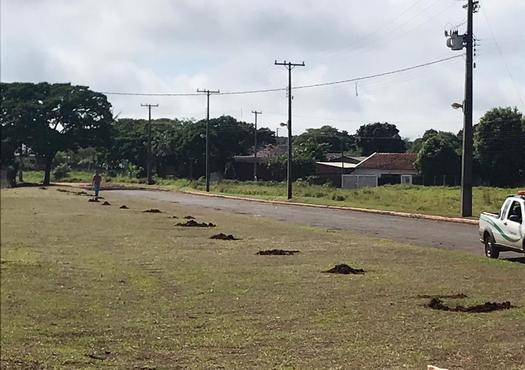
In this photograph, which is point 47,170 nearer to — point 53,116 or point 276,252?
point 53,116

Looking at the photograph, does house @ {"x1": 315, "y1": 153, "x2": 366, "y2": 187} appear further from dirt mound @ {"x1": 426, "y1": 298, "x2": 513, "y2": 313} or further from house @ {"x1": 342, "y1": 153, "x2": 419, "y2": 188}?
dirt mound @ {"x1": 426, "y1": 298, "x2": 513, "y2": 313}

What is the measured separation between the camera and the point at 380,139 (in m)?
110

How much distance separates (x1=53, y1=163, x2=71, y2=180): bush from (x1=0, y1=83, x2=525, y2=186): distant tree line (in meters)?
0.02

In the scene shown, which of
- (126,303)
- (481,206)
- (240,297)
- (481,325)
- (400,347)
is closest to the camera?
(400,347)

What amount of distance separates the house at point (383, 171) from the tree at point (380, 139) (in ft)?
53.4

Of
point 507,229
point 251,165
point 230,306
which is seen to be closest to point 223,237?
point 507,229

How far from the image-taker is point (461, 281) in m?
14.6

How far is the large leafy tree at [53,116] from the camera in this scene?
4348mm

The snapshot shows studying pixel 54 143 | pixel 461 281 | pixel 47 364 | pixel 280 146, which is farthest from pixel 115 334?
pixel 280 146

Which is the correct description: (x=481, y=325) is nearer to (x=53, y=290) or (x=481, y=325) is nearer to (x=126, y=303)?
(x=126, y=303)

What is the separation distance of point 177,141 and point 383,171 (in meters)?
22.8

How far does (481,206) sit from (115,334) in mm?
36243

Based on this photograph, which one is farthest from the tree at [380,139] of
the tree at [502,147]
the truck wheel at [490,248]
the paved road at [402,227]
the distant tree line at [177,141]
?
the truck wheel at [490,248]

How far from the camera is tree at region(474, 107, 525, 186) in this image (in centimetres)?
7538
